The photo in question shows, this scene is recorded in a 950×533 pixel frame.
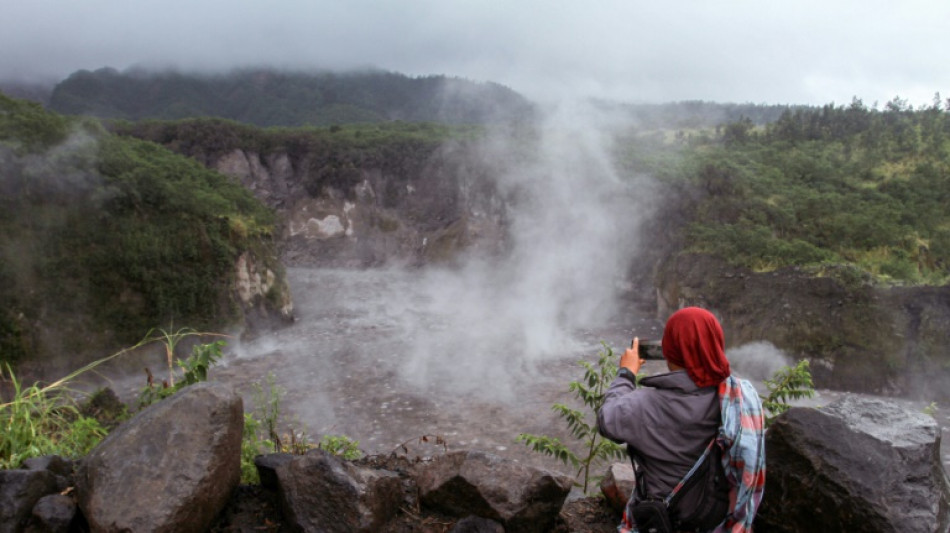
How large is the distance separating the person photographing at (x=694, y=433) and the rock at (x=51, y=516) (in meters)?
2.35

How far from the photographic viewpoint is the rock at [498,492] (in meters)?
2.84

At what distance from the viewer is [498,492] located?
2.86 m

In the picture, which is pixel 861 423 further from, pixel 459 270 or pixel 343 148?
pixel 343 148

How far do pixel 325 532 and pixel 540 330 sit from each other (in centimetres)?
814

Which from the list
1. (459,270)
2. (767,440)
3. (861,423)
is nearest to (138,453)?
(767,440)

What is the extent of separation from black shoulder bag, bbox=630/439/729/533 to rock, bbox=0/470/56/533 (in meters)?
2.62

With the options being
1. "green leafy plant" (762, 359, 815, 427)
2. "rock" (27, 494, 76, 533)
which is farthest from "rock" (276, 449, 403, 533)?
"green leafy plant" (762, 359, 815, 427)

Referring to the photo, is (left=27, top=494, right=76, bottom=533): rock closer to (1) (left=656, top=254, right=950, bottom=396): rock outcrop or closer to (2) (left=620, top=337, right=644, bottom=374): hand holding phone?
(2) (left=620, top=337, right=644, bottom=374): hand holding phone

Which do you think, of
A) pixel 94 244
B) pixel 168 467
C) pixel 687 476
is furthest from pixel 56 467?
pixel 94 244

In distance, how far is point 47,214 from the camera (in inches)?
340

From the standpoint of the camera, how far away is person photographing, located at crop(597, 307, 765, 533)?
2.01 metres

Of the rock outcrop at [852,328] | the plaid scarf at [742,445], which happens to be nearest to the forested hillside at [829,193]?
the rock outcrop at [852,328]

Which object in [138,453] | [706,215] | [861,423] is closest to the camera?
[861,423]

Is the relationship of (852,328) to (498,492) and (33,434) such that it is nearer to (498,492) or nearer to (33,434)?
(498,492)
